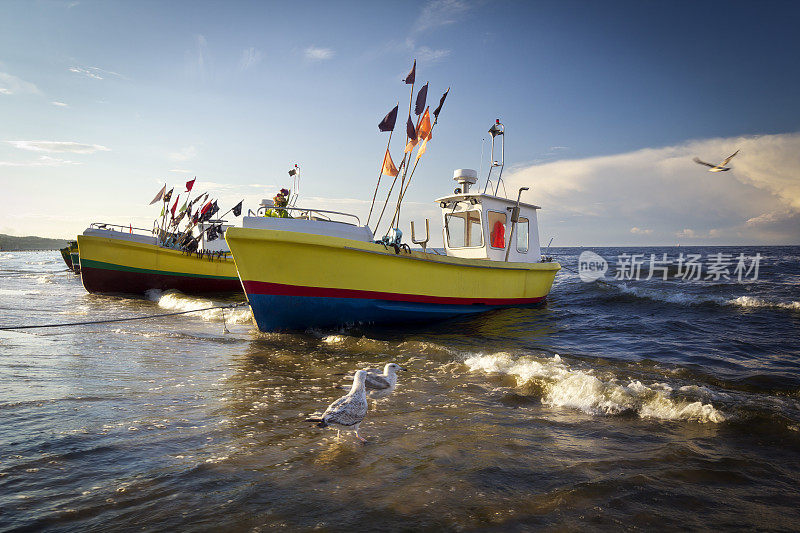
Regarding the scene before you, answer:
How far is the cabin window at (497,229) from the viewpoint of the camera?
38.1 ft

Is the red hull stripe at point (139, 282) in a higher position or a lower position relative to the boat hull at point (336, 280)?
lower

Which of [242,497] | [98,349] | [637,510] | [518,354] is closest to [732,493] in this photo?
[637,510]

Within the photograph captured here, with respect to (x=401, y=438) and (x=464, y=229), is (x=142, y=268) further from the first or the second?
(x=401, y=438)

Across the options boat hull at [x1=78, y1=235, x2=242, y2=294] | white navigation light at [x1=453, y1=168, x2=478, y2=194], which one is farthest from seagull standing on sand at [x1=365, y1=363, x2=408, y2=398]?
boat hull at [x1=78, y1=235, x2=242, y2=294]

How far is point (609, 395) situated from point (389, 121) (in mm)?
7771

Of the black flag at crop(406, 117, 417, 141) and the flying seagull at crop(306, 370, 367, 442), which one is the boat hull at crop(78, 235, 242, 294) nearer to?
the black flag at crop(406, 117, 417, 141)

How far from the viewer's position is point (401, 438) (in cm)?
377

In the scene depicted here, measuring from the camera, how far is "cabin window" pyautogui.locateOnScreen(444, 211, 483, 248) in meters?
11.9

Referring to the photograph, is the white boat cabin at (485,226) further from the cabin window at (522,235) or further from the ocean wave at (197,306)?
the ocean wave at (197,306)

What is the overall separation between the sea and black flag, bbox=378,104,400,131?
5.27 meters

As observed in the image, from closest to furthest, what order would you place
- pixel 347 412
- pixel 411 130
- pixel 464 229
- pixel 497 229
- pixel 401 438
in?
pixel 347 412, pixel 401 438, pixel 411 130, pixel 497 229, pixel 464 229

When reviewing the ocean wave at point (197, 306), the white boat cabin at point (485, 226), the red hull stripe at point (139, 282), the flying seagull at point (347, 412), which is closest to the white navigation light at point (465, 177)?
the white boat cabin at point (485, 226)

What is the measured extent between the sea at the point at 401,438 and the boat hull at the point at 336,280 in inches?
30.9

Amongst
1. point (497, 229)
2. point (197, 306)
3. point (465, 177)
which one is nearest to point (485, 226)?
point (497, 229)
